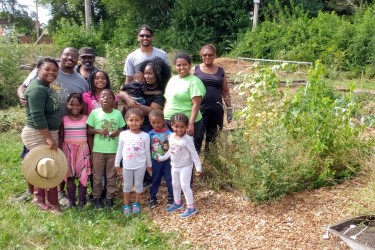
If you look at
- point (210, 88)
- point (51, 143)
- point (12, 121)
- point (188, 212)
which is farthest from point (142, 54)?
point (12, 121)

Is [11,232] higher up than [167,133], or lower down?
lower down

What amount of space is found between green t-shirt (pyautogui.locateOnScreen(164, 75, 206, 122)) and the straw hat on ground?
1.19m

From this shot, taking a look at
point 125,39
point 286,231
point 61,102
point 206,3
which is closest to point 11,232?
point 61,102

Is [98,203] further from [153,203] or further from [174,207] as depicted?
[174,207]

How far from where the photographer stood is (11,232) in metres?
3.83

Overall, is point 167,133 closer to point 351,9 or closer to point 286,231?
point 286,231

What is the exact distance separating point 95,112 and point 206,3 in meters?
19.4

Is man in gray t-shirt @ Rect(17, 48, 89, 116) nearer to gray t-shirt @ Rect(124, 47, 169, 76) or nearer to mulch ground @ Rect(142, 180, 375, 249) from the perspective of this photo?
gray t-shirt @ Rect(124, 47, 169, 76)

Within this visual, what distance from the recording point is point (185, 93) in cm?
443

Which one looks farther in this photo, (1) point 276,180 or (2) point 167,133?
(2) point 167,133

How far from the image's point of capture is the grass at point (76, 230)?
3.69 m

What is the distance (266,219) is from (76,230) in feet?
5.78

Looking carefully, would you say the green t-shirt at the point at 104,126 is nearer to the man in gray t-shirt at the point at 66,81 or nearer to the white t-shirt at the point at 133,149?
the white t-shirt at the point at 133,149

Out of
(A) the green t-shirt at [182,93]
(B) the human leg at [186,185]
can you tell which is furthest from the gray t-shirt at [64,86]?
(B) the human leg at [186,185]
